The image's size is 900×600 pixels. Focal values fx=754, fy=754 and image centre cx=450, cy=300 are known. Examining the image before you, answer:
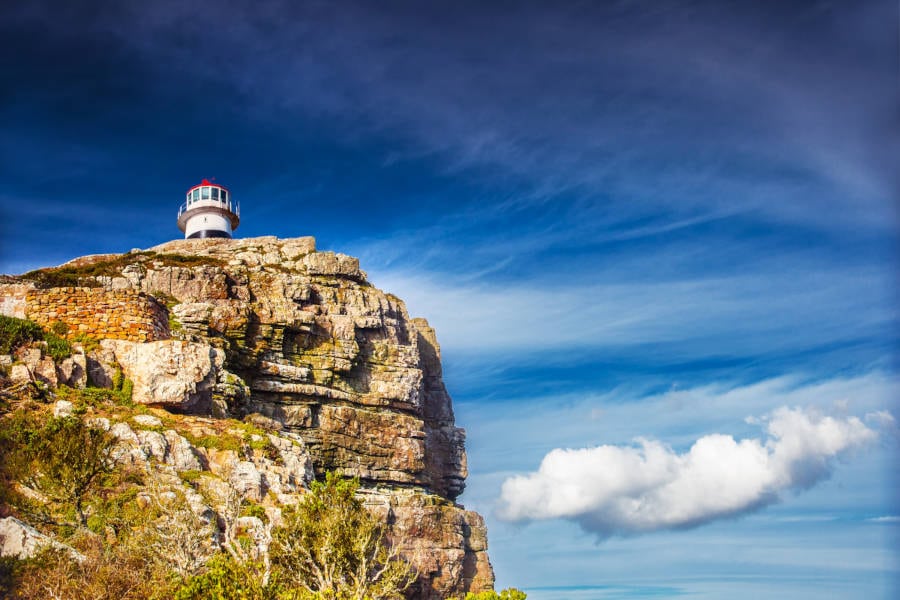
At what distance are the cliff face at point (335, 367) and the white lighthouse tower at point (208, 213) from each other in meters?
15.6

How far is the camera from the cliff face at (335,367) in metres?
55.3

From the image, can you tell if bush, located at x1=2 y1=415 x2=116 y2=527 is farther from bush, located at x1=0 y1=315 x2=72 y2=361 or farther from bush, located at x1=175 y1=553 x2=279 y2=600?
bush, located at x1=175 y1=553 x2=279 y2=600

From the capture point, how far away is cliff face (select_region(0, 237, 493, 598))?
181ft

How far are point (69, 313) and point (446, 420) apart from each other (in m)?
43.8

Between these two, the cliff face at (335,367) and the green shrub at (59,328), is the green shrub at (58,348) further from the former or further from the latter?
the cliff face at (335,367)

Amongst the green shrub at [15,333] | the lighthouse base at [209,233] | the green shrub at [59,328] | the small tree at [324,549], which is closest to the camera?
the small tree at [324,549]

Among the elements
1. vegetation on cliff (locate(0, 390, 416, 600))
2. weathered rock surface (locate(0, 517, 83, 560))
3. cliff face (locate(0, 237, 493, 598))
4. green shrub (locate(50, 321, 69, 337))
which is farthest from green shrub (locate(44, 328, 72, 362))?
weathered rock surface (locate(0, 517, 83, 560))

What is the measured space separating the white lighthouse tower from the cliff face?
15569 millimetres

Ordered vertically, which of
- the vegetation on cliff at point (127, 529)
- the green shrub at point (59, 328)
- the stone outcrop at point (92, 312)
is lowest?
the vegetation on cliff at point (127, 529)

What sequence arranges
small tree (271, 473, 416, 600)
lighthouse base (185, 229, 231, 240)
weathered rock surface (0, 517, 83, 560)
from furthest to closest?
lighthouse base (185, 229, 231, 240)
small tree (271, 473, 416, 600)
weathered rock surface (0, 517, 83, 560)

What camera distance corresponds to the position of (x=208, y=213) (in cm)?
8838

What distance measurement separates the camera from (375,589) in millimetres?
22750

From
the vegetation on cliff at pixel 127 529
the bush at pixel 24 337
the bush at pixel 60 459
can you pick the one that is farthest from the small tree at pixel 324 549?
the bush at pixel 24 337

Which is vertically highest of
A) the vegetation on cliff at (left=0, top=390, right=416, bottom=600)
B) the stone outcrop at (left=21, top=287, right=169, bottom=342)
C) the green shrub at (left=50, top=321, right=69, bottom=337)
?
the stone outcrop at (left=21, top=287, right=169, bottom=342)
